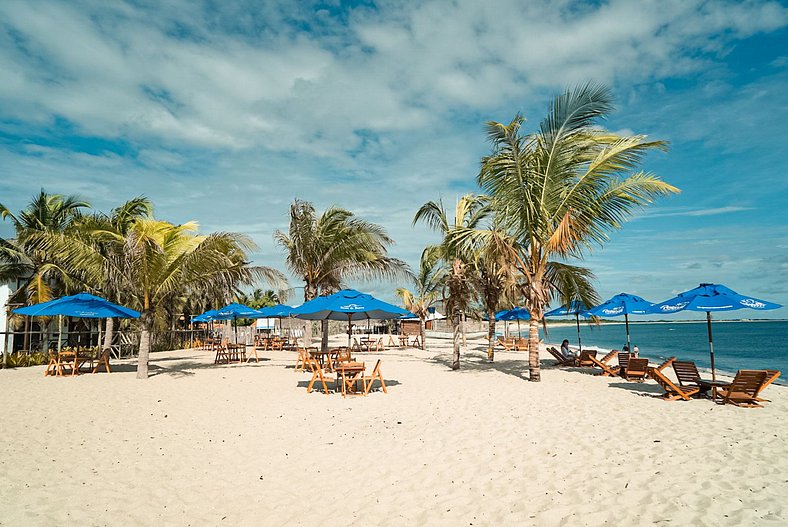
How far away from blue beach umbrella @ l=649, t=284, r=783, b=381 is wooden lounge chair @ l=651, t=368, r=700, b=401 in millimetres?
832

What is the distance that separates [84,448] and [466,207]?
12.0 meters

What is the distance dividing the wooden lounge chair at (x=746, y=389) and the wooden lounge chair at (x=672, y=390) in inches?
22.8

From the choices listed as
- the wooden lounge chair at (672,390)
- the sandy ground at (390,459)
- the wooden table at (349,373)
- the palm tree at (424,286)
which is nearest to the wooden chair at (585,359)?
the sandy ground at (390,459)

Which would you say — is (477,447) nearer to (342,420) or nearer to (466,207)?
(342,420)

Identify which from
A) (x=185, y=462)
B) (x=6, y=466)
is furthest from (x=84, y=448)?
(x=185, y=462)

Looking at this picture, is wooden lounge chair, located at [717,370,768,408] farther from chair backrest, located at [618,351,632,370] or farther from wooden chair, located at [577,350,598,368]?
wooden chair, located at [577,350,598,368]

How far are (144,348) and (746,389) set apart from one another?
44.1ft

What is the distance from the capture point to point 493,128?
11.9 metres

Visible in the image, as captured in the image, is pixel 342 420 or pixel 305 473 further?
pixel 342 420

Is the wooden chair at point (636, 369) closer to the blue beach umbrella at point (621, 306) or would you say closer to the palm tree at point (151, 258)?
the blue beach umbrella at point (621, 306)

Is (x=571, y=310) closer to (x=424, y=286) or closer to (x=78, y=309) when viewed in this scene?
(x=424, y=286)

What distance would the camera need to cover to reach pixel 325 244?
18812mm

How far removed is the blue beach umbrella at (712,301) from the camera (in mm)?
9489

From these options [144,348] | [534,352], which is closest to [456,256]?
[534,352]
